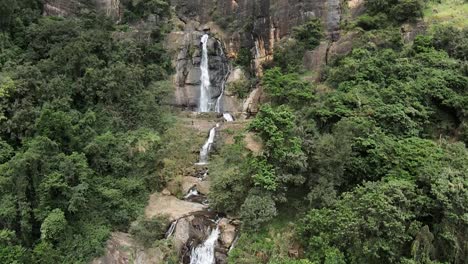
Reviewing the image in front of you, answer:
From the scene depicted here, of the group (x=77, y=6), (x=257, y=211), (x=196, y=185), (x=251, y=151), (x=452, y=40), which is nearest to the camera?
(x=257, y=211)

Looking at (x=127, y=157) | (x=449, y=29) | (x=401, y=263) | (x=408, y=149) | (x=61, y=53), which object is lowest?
(x=401, y=263)

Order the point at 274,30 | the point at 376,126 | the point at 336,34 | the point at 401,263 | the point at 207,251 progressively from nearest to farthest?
the point at 401,263 → the point at 207,251 → the point at 376,126 → the point at 336,34 → the point at 274,30

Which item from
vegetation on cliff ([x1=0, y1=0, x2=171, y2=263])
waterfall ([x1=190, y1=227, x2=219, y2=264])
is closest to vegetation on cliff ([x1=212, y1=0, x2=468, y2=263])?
waterfall ([x1=190, y1=227, x2=219, y2=264])

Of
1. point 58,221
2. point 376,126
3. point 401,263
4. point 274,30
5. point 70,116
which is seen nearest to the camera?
point 401,263

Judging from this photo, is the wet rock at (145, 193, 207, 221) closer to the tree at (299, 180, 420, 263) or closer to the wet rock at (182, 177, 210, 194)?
the wet rock at (182, 177, 210, 194)

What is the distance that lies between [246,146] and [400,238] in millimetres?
8797

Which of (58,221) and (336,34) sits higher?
(336,34)

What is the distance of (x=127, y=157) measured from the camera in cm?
1978

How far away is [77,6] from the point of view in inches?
1211

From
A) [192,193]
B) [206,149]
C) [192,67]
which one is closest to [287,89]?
[206,149]

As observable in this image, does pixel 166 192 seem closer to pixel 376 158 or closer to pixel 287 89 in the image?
pixel 287 89

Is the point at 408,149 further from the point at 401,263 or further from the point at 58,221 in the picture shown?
the point at 58,221

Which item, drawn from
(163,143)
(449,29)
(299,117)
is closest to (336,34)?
(449,29)

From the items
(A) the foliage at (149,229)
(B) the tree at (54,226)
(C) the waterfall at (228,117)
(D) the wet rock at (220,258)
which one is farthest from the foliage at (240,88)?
(B) the tree at (54,226)
